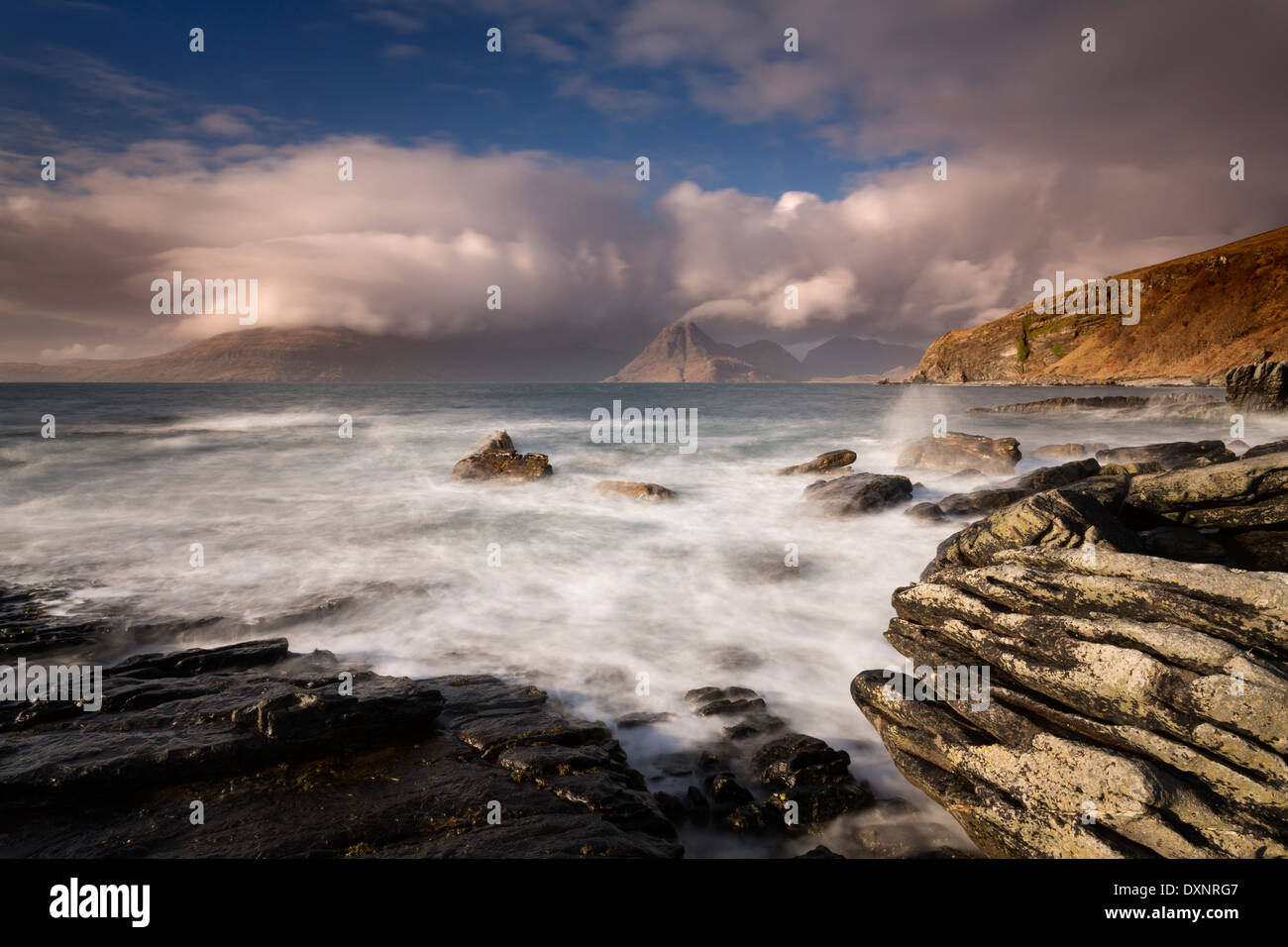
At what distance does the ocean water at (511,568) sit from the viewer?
10.5 m

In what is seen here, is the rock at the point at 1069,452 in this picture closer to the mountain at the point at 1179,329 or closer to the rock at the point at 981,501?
the rock at the point at 981,501

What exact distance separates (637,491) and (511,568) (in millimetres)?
8918

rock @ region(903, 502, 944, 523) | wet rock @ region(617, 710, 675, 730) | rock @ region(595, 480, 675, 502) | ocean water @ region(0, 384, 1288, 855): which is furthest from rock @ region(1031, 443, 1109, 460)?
wet rock @ region(617, 710, 675, 730)

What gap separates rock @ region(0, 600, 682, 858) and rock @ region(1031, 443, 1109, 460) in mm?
31945

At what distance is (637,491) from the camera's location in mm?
24203

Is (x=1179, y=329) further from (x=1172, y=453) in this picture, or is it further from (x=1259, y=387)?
(x=1172, y=453)

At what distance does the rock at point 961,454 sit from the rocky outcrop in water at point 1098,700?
56.3ft

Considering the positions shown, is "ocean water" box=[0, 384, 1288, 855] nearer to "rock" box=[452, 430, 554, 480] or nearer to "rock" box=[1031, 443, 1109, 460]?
"rock" box=[452, 430, 554, 480]

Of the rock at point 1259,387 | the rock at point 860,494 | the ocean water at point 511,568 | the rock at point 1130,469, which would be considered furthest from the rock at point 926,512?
the rock at point 1259,387

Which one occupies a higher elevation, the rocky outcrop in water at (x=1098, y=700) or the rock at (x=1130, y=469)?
the rock at (x=1130, y=469)

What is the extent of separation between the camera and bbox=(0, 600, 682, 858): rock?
5.20m

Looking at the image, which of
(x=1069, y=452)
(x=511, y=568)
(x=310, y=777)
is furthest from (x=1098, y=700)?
(x=1069, y=452)
